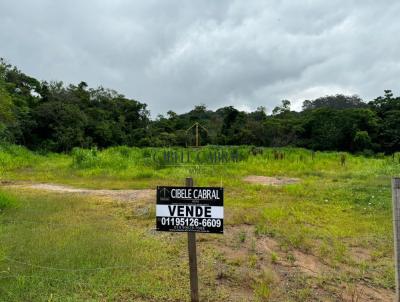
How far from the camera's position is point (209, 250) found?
4.36 meters

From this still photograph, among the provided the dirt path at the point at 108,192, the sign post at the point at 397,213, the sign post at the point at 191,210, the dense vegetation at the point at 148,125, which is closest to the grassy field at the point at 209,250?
the dirt path at the point at 108,192

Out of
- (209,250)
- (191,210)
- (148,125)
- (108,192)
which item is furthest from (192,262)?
(148,125)

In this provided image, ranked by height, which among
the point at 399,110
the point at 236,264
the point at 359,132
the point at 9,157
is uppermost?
the point at 399,110

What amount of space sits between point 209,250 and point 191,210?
65.9 inches

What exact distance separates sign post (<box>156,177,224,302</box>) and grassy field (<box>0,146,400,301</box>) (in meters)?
0.68

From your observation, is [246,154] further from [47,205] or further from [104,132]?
[104,132]

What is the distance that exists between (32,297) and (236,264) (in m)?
2.05

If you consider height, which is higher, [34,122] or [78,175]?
[34,122]

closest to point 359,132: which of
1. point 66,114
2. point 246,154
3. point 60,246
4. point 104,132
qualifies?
point 246,154

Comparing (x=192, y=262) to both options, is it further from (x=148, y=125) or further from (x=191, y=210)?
(x=148, y=125)

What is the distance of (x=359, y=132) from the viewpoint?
33188 mm

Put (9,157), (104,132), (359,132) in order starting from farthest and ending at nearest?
(359,132) < (104,132) < (9,157)

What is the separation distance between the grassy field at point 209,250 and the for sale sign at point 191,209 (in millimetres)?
705

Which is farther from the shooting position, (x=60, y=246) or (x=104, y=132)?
(x=104, y=132)
